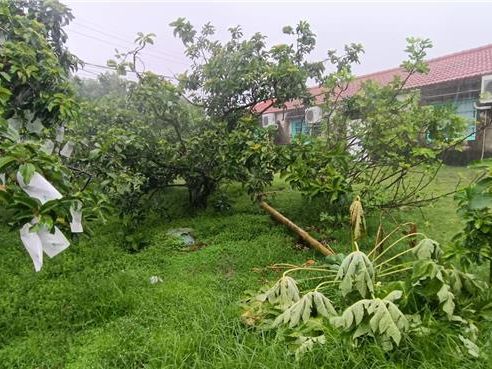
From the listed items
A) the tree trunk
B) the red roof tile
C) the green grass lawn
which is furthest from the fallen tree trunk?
the red roof tile

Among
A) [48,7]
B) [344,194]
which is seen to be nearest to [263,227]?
[344,194]

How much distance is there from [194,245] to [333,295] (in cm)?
190

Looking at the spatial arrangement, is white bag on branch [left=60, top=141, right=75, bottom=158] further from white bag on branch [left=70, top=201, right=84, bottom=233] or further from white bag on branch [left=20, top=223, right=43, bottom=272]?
white bag on branch [left=20, top=223, right=43, bottom=272]

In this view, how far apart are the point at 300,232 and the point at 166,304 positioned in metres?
1.61

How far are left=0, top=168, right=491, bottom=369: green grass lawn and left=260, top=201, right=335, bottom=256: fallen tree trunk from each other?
105 millimetres

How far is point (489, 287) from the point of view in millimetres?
2523

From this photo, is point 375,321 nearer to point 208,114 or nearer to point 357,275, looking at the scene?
point 357,275

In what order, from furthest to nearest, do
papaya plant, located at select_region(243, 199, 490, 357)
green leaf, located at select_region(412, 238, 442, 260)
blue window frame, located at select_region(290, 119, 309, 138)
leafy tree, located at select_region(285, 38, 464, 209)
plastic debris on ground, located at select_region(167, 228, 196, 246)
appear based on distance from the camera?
blue window frame, located at select_region(290, 119, 309, 138) → plastic debris on ground, located at select_region(167, 228, 196, 246) → leafy tree, located at select_region(285, 38, 464, 209) → green leaf, located at select_region(412, 238, 442, 260) → papaya plant, located at select_region(243, 199, 490, 357)

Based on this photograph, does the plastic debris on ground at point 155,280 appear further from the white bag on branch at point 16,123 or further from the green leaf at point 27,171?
the green leaf at point 27,171

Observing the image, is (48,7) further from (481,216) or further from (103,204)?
(481,216)

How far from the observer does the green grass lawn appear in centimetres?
195

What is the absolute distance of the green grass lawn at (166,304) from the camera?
1.95m

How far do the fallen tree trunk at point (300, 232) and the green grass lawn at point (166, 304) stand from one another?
0.11m

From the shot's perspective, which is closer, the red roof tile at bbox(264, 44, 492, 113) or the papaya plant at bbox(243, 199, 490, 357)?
the papaya plant at bbox(243, 199, 490, 357)
